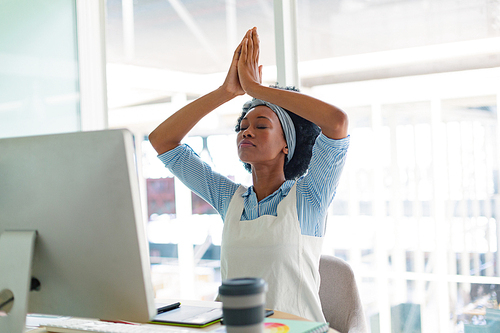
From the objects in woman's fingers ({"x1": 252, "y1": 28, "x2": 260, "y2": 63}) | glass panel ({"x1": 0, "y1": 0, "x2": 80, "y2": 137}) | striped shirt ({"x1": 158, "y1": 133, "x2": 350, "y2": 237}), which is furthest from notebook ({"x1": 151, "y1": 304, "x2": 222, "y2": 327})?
glass panel ({"x1": 0, "y1": 0, "x2": 80, "y2": 137})

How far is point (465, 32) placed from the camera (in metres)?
2.03

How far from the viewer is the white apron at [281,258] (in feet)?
4.89

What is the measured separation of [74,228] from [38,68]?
5.76 ft

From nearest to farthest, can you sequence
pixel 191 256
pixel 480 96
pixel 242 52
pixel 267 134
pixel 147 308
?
pixel 147 308, pixel 267 134, pixel 242 52, pixel 480 96, pixel 191 256

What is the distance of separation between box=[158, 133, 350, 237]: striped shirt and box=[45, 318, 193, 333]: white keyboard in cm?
63

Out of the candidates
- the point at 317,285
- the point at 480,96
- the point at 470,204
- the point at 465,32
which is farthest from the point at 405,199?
the point at 317,285

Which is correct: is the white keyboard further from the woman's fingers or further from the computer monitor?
the woman's fingers

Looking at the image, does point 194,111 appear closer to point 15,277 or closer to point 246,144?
point 246,144

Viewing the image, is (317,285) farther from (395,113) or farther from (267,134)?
(395,113)

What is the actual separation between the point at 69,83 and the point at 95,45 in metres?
0.28

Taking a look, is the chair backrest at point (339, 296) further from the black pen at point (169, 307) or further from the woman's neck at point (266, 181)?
the black pen at point (169, 307)

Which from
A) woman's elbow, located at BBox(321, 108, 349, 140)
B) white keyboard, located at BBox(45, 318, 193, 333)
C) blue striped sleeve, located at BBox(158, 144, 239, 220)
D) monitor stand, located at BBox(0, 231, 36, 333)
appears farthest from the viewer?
blue striped sleeve, located at BBox(158, 144, 239, 220)

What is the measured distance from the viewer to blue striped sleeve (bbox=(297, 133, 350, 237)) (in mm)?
1527

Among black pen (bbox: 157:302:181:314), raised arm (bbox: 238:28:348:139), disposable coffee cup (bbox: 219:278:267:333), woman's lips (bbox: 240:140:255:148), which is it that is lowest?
black pen (bbox: 157:302:181:314)
